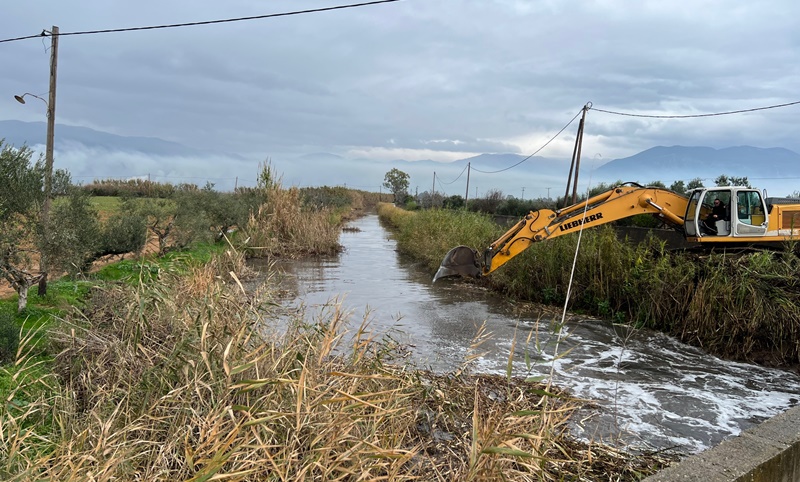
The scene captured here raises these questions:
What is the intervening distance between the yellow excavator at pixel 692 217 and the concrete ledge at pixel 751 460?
18.7 feet

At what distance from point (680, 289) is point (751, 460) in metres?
6.11

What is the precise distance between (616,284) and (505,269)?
2.69 m

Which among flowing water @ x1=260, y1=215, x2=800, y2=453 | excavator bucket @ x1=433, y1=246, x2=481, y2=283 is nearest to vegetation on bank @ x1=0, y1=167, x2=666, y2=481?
flowing water @ x1=260, y1=215, x2=800, y2=453

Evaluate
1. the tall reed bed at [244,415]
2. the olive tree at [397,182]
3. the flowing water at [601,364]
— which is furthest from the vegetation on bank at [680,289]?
the olive tree at [397,182]

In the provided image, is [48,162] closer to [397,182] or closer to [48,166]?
[48,166]

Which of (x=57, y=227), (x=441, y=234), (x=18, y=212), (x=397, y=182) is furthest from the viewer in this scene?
(x=397, y=182)

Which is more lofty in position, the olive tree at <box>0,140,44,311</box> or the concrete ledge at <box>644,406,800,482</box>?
the olive tree at <box>0,140,44,311</box>

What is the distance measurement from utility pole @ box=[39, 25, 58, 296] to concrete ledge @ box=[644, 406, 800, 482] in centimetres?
672

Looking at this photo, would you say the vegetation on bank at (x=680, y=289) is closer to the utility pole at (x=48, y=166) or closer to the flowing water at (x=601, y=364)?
the flowing water at (x=601, y=364)

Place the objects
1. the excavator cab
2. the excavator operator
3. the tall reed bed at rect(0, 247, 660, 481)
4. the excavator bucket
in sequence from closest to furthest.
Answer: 1. the tall reed bed at rect(0, 247, 660, 481)
2. the excavator cab
3. the excavator operator
4. the excavator bucket

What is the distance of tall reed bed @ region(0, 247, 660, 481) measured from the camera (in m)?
2.46

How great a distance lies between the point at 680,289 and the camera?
336 inches

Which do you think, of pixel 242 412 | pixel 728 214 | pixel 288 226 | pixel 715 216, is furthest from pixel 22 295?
pixel 288 226

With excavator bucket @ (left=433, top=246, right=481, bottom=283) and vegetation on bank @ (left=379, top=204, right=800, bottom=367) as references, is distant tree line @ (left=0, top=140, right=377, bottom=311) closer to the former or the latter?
excavator bucket @ (left=433, top=246, right=481, bottom=283)
